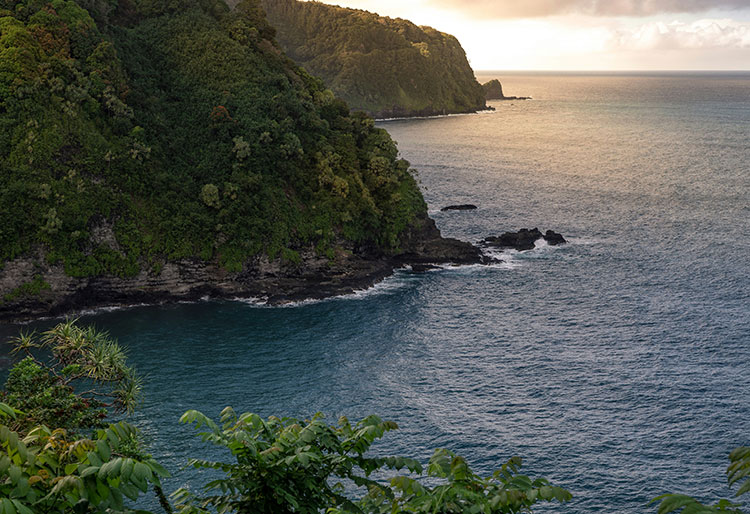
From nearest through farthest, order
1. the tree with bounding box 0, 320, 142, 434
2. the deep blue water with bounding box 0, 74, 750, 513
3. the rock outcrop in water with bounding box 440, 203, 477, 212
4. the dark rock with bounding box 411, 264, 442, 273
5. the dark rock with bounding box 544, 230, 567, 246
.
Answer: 1. the tree with bounding box 0, 320, 142, 434
2. the deep blue water with bounding box 0, 74, 750, 513
3. the dark rock with bounding box 411, 264, 442, 273
4. the dark rock with bounding box 544, 230, 567, 246
5. the rock outcrop in water with bounding box 440, 203, 477, 212

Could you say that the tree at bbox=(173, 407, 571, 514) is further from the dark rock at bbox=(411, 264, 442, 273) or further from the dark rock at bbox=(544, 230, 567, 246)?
the dark rock at bbox=(544, 230, 567, 246)

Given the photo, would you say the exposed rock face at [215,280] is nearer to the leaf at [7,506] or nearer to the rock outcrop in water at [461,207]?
the rock outcrop in water at [461,207]

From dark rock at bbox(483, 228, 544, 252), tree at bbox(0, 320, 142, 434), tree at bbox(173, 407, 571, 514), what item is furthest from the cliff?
tree at bbox(173, 407, 571, 514)

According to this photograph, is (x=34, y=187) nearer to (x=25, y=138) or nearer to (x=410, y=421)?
(x=25, y=138)

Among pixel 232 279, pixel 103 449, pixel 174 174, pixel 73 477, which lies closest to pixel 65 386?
pixel 103 449

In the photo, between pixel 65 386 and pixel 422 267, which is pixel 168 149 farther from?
pixel 65 386

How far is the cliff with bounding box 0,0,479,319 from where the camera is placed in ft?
263

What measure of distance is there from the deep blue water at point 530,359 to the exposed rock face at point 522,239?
269 cm

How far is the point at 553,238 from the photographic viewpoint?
10712 centimetres

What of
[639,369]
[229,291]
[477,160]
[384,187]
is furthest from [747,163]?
[229,291]

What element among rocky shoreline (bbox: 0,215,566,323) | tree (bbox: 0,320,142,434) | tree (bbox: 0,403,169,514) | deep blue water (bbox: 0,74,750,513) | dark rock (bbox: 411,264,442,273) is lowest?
deep blue water (bbox: 0,74,750,513)

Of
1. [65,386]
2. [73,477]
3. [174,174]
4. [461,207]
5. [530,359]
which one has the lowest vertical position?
[530,359]

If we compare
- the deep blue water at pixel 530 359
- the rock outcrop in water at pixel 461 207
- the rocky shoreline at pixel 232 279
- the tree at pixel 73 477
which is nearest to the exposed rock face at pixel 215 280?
the rocky shoreline at pixel 232 279

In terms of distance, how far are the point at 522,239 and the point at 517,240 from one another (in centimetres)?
81
